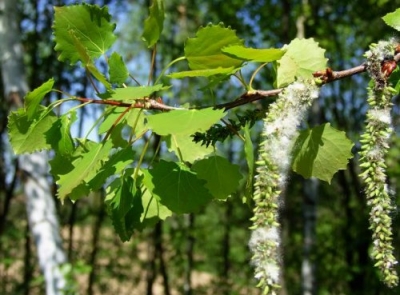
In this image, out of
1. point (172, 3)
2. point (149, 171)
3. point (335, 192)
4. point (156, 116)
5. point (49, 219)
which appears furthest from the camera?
point (172, 3)

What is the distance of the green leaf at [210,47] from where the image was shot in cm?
85

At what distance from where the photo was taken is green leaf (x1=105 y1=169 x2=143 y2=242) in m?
0.92

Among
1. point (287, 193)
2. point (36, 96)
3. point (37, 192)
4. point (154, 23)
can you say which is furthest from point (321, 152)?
point (287, 193)

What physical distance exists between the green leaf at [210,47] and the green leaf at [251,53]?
37 millimetres

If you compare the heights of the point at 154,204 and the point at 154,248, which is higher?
the point at 154,248

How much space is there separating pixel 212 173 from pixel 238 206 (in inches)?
311

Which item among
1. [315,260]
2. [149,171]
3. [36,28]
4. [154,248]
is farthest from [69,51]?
[154,248]

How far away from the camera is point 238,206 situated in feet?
29.0

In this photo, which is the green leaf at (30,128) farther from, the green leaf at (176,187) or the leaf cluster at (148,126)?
the green leaf at (176,187)

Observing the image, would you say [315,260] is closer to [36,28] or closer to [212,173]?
[36,28]

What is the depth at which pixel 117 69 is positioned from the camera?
0.97m

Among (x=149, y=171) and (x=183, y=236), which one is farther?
(x=183, y=236)

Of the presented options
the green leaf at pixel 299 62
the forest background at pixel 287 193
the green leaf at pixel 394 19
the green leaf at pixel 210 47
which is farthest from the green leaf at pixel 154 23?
the forest background at pixel 287 193

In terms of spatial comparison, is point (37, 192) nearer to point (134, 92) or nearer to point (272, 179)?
point (134, 92)
